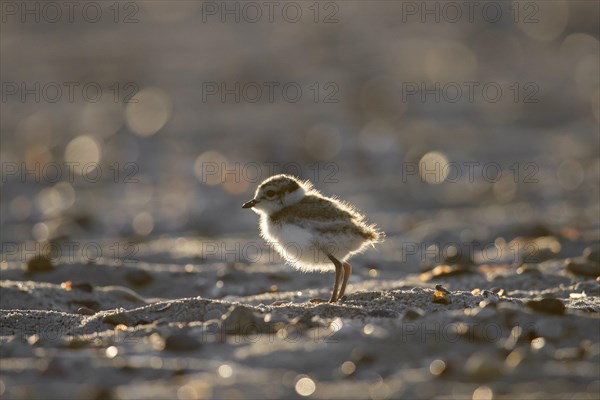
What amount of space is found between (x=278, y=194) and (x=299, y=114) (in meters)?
13.0

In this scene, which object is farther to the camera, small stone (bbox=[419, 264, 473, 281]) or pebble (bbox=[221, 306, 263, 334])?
small stone (bbox=[419, 264, 473, 281])

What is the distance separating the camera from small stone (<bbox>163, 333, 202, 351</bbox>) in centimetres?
450

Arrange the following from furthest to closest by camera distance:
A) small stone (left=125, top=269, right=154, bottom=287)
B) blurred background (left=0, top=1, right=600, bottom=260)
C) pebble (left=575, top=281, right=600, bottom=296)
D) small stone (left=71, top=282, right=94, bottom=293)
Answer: blurred background (left=0, top=1, right=600, bottom=260)
small stone (left=125, top=269, right=154, bottom=287)
small stone (left=71, top=282, right=94, bottom=293)
pebble (left=575, top=281, right=600, bottom=296)

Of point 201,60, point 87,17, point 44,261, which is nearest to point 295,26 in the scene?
point 201,60

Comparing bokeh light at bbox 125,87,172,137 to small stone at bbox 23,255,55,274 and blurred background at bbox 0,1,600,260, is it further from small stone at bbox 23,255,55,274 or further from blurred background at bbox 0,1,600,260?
small stone at bbox 23,255,55,274

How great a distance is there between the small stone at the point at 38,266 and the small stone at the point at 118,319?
2.63 m

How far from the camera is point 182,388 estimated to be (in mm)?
3889

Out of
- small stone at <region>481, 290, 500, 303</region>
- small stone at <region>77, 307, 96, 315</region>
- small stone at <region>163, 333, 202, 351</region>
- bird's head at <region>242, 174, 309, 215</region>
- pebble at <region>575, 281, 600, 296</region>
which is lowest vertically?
small stone at <region>77, 307, 96, 315</region>

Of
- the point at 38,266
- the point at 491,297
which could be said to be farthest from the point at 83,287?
the point at 491,297

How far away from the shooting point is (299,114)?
1936cm

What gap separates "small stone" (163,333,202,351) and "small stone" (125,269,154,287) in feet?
10.8

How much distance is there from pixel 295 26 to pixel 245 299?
24.2 metres

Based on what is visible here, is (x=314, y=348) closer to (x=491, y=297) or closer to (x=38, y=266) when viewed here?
(x=491, y=297)

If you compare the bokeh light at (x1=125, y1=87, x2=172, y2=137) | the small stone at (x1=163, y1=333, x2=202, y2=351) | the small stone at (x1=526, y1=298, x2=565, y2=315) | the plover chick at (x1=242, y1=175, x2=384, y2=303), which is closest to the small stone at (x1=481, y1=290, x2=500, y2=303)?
the small stone at (x1=526, y1=298, x2=565, y2=315)
